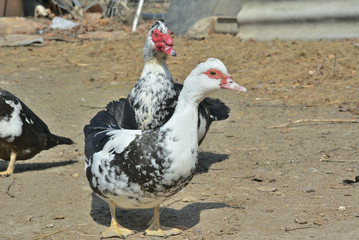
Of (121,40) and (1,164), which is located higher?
(121,40)

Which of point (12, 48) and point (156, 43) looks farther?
point (12, 48)

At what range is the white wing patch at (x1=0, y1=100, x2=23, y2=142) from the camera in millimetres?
5084

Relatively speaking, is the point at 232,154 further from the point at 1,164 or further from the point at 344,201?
the point at 1,164

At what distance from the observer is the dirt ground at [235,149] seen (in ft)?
13.1

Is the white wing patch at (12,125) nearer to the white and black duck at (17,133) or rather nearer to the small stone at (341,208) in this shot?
the white and black duck at (17,133)

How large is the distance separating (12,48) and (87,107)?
445 centimetres

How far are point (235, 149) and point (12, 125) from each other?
2.27 meters

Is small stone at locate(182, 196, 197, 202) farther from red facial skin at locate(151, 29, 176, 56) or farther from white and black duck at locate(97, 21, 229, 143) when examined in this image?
red facial skin at locate(151, 29, 176, 56)

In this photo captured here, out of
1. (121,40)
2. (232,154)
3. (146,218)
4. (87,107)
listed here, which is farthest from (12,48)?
(146,218)

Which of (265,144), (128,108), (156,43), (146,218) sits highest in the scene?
(156,43)

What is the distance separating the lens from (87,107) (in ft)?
24.6

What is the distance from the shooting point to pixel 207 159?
18.6 feet

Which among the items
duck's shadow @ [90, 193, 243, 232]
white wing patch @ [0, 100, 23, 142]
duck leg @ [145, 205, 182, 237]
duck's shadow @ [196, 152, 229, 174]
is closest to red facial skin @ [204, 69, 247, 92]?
duck leg @ [145, 205, 182, 237]

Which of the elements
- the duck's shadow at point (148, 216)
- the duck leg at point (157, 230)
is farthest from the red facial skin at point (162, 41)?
the duck leg at point (157, 230)
